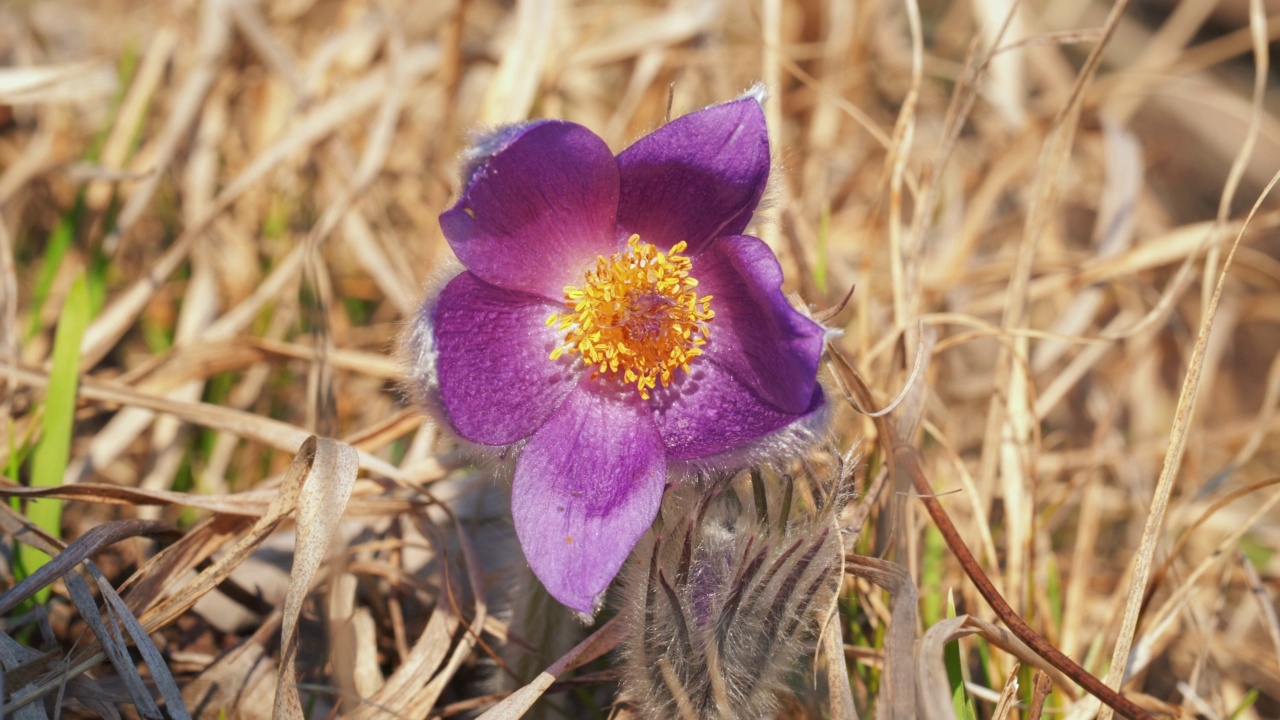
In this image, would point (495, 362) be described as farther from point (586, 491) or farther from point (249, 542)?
point (249, 542)

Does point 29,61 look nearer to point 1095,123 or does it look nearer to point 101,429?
point 101,429

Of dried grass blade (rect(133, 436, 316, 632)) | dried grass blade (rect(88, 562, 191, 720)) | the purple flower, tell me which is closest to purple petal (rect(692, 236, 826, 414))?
the purple flower

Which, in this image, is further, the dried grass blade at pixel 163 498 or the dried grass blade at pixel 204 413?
the dried grass blade at pixel 204 413

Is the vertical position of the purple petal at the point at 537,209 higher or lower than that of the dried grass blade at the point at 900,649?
higher

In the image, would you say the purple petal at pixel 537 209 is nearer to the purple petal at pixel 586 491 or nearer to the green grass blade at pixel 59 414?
the purple petal at pixel 586 491

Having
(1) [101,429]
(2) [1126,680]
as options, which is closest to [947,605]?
(2) [1126,680]

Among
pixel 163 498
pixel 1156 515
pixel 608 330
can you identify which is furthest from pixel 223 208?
pixel 1156 515

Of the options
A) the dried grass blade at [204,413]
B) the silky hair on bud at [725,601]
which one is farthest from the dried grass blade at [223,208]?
the silky hair on bud at [725,601]
